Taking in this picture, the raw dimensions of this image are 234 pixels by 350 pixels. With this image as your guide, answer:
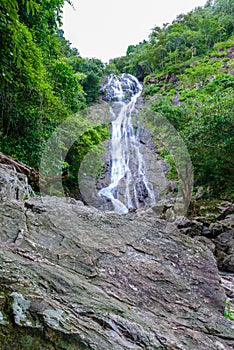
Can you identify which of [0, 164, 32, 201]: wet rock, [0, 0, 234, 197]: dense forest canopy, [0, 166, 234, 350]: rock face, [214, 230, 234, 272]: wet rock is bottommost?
[214, 230, 234, 272]: wet rock

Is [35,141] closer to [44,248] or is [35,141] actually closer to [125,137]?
A: [44,248]

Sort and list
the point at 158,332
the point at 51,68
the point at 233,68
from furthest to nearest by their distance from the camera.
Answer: the point at 233,68
the point at 51,68
the point at 158,332

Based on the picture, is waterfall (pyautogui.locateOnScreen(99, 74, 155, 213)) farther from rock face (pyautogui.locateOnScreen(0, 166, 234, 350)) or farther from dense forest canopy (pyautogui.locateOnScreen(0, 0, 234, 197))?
rock face (pyautogui.locateOnScreen(0, 166, 234, 350))

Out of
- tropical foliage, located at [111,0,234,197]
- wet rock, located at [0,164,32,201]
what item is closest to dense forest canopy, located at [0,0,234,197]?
tropical foliage, located at [111,0,234,197]

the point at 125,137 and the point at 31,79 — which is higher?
the point at 125,137

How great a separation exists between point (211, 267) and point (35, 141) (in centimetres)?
629

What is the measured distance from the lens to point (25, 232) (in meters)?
2.74

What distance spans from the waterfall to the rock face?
11.0 m

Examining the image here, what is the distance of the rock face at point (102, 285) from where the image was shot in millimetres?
1628

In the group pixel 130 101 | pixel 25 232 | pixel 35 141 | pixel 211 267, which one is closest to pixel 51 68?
pixel 35 141

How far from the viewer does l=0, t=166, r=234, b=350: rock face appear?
1628mm

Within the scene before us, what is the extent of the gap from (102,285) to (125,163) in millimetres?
16121

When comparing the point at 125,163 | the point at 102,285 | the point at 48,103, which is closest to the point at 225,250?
the point at 102,285

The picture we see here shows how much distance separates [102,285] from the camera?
2479 millimetres
